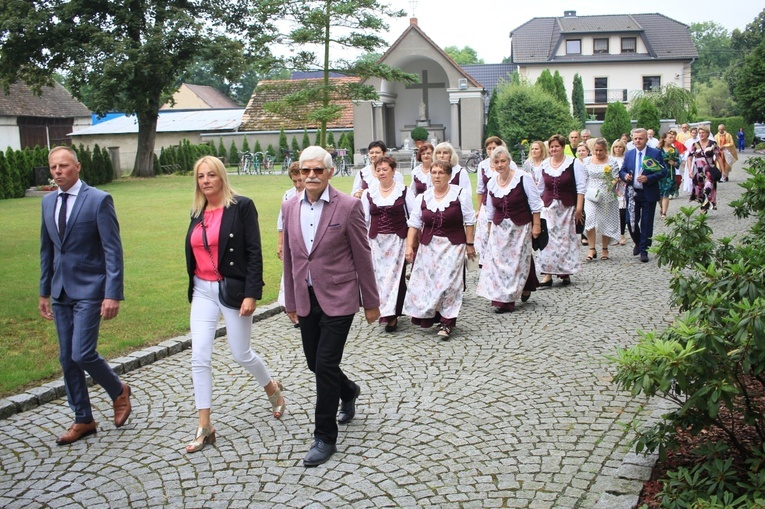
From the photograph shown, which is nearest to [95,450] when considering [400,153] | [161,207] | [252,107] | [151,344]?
[151,344]

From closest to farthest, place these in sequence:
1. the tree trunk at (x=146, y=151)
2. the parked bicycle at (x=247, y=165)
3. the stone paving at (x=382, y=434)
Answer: the stone paving at (x=382, y=434) → the tree trunk at (x=146, y=151) → the parked bicycle at (x=247, y=165)

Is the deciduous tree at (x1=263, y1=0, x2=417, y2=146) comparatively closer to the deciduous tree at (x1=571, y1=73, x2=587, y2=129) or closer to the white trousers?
the white trousers

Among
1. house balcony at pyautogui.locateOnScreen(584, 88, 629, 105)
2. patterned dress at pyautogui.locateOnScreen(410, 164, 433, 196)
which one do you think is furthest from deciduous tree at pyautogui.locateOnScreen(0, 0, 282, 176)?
house balcony at pyautogui.locateOnScreen(584, 88, 629, 105)

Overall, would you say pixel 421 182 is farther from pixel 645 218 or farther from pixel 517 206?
pixel 645 218

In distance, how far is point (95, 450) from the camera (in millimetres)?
5773

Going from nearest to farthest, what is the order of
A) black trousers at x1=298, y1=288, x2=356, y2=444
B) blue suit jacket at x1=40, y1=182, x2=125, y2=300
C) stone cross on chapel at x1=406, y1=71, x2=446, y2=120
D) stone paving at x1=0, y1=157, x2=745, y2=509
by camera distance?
stone paving at x1=0, y1=157, x2=745, y2=509
black trousers at x1=298, y1=288, x2=356, y2=444
blue suit jacket at x1=40, y1=182, x2=125, y2=300
stone cross on chapel at x1=406, y1=71, x2=446, y2=120

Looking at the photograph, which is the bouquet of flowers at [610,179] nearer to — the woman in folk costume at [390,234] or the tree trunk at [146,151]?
the woman in folk costume at [390,234]

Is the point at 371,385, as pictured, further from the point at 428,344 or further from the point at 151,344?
the point at 151,344

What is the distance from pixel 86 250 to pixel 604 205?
993 centimetres

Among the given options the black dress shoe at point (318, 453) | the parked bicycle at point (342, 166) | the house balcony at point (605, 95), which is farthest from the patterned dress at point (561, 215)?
the house balcony at point (605, 95)

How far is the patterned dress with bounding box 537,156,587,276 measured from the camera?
1193 cm

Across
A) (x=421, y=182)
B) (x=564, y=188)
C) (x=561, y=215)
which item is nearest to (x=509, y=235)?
(x=421, y=182)

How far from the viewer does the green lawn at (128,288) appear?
27.2ft

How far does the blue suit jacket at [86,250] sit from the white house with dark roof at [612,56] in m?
62.8
